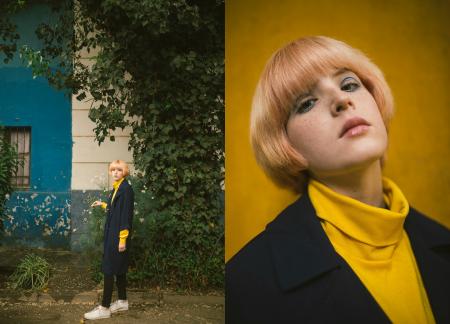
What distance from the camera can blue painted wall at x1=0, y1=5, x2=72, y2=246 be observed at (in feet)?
22.1

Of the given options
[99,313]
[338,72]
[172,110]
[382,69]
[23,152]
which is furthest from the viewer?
[23,152]

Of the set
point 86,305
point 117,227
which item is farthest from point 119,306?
point 117,227

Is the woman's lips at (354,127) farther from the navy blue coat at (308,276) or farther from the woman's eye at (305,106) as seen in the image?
the navy blue coat at (308,276)

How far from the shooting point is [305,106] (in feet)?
3.82

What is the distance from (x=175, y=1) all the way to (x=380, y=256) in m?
3.50

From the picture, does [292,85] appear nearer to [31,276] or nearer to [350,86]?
[350,86]

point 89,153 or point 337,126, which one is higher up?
point 89,153

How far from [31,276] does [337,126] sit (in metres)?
4.88

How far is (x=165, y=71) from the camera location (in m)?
4.64

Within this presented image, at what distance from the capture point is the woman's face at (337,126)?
1063mm

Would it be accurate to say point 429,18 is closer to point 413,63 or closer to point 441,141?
point 413,63

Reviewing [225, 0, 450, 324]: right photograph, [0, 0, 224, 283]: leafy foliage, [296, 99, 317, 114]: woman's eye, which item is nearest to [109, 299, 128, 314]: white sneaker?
[0, 0, 224, 283]: leafy foliage

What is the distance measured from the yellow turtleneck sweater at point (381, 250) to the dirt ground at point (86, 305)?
10.3 ft

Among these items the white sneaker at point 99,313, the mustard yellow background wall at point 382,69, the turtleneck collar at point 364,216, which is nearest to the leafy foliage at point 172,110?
the white sneaker at point 99,313
